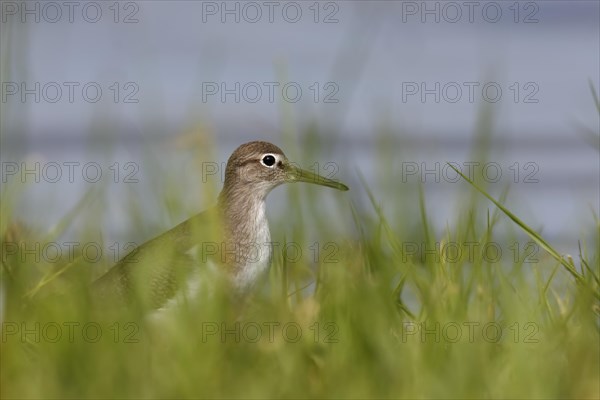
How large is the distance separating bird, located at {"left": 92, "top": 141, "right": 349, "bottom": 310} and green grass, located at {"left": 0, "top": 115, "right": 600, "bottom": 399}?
0.19m

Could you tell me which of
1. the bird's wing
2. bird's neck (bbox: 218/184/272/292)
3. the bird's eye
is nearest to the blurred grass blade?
the bird's wing

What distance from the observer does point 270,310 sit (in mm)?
5086

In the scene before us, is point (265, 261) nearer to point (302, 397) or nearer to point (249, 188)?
point (249, 188)

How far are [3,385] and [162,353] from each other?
579 millimetres

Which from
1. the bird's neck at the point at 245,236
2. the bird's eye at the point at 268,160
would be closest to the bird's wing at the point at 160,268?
the bird's neck at the point at 245,236

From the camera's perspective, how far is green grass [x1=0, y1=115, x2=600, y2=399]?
401cm

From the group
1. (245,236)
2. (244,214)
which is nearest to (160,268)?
(245,236)

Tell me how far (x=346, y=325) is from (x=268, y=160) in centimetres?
328

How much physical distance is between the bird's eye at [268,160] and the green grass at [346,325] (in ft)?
6.75

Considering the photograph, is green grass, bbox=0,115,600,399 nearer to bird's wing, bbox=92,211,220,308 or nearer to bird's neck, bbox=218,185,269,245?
bird's wing, bbox=92,211,220,308

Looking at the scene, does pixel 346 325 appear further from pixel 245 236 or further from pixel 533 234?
pixel 245 236

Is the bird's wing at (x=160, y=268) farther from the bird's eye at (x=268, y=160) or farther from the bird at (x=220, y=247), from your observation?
the bird's eye at (x=268, y=160)

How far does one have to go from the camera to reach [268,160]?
757 centimetres

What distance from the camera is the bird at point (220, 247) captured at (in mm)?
4969
